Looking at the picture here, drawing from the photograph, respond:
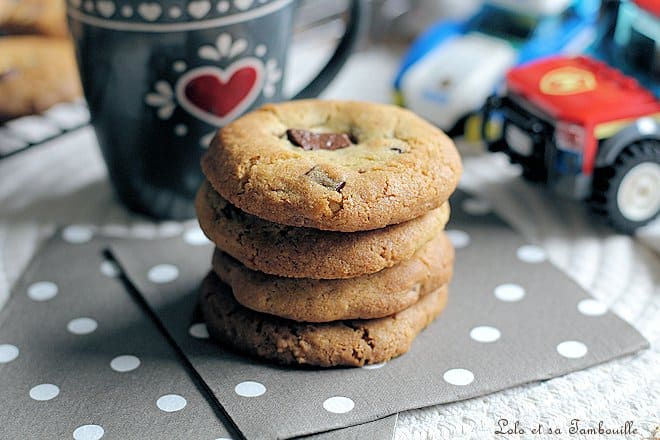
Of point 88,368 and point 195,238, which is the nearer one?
point 88,368

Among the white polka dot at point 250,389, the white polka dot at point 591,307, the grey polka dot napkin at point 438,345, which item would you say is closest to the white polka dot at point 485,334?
the grey polka dot napkin at point 438,345

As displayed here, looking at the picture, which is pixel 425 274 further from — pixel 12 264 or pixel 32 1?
pixel 32 1

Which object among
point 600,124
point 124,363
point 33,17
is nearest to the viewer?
point 124,363

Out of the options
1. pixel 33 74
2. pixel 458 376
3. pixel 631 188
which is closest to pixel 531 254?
pixel 631 188

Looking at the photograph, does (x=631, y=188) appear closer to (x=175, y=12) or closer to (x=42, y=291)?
(x=175, y=12)

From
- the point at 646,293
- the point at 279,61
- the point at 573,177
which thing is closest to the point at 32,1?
the point at 279,61

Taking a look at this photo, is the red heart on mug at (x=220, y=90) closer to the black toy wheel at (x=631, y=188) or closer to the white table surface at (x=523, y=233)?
the white table surface at (x=523, y=233)
